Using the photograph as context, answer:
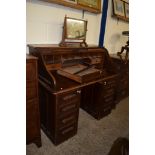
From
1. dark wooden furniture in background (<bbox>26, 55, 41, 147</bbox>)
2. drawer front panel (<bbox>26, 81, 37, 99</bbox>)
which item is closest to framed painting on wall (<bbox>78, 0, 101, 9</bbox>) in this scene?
dark wooden furniture in background (<bbox>26, 55, 41, 147</bbox>)

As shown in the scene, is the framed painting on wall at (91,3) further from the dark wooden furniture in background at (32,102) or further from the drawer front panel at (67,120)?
the drawer front panel at (67,120)

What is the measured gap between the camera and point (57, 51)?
173 centimetres

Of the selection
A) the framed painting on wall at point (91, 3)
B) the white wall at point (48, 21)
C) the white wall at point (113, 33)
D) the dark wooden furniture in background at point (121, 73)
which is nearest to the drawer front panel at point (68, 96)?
the white wall at point (48, 21)

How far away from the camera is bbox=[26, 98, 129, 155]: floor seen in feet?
5.43

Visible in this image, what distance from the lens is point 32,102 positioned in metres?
1.46

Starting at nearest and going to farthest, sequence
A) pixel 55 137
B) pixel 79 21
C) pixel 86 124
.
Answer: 1. pixel 55 137
2. pixel 79 21
3. pixel 86 124

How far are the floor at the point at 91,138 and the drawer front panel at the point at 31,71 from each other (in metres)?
0.80

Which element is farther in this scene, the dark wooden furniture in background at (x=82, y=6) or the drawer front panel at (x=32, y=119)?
the dark wooden furniture in background at (x=82, y=6)

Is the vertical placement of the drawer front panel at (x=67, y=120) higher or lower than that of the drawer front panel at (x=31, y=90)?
lower

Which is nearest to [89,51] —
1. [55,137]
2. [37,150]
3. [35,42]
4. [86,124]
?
[35,42]

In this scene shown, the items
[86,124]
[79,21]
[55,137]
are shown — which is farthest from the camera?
[86,124]

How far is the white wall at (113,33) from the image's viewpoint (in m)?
2.88
